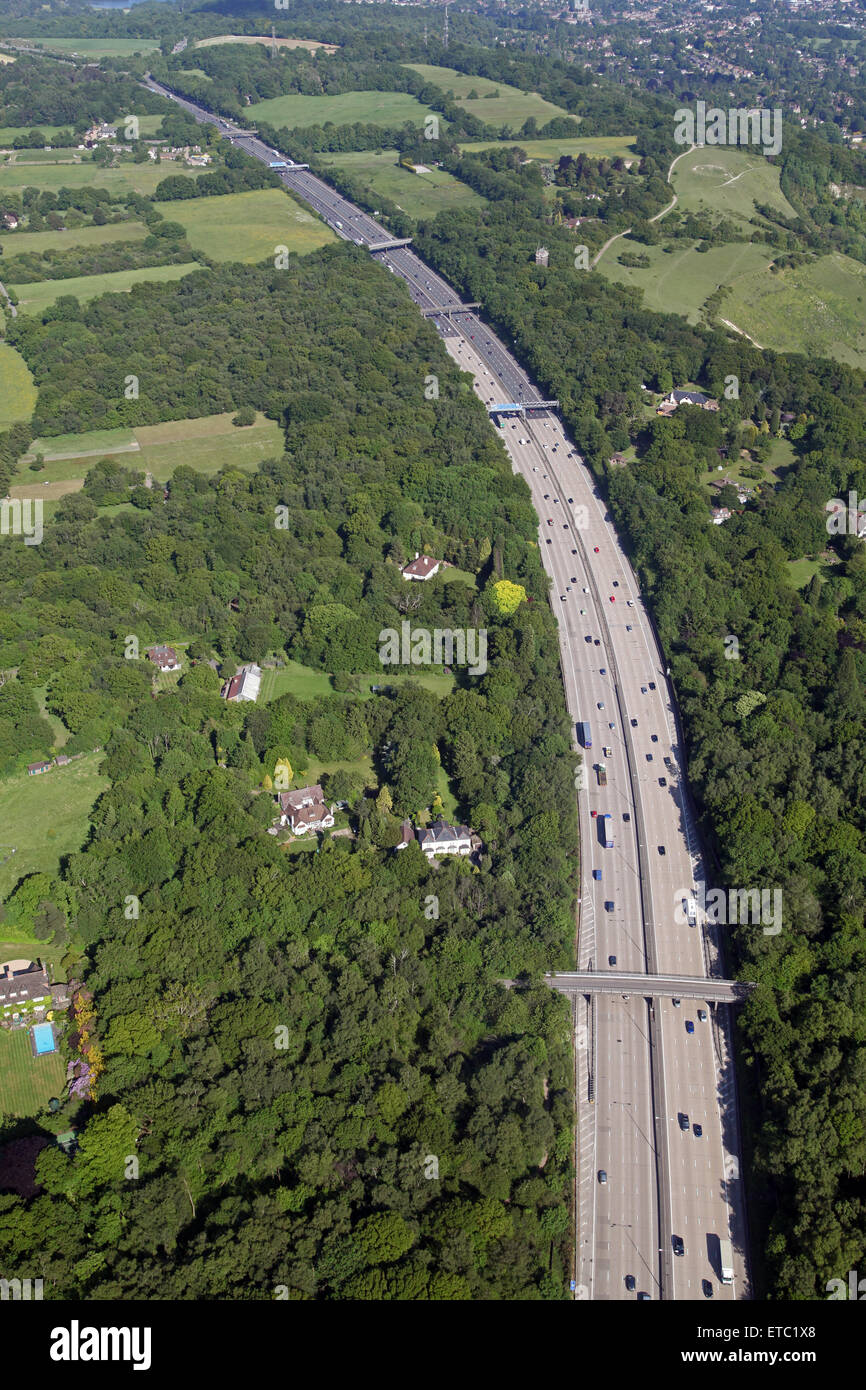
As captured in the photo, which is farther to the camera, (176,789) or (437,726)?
(437,726)

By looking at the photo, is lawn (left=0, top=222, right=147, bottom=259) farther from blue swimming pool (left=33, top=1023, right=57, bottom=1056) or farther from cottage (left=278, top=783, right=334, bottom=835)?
blue swimming pool (left=33, top=1023, right=57, bottom=1056)

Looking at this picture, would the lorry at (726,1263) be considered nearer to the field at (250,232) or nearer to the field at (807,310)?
the field at (807,310)

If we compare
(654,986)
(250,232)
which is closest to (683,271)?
(250,232)

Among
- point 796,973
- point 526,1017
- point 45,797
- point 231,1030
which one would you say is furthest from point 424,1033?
point 45,797

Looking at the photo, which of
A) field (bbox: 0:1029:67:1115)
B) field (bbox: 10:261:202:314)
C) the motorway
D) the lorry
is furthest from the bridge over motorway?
field (bbox: 10:261:202:314)

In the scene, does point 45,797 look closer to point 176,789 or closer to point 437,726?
point 176,789

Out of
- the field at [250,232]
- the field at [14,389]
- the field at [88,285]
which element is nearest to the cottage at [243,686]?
the field at [14,389]

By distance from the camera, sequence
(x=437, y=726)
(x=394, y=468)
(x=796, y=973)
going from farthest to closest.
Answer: (x=394, y=468) < (x=437, y=726) < (x=796, y=973)
